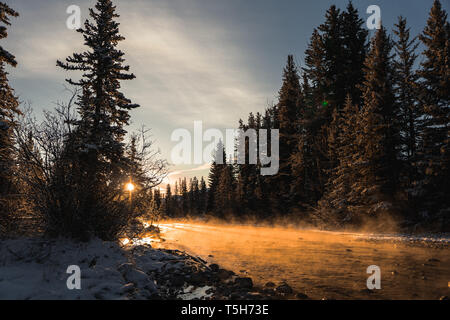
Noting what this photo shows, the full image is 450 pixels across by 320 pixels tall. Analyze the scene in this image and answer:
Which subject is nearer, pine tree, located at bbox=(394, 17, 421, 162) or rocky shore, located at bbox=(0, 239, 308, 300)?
rocky shore, located at bbox=(0, 239, 308, 300)

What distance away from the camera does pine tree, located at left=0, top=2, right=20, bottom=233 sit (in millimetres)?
8195

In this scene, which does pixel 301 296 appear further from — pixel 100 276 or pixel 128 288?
pixel 100 276

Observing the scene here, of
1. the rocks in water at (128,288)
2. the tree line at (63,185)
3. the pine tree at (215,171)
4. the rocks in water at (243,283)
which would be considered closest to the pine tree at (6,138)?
the tree line at (63,185)

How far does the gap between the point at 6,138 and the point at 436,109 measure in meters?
24.0

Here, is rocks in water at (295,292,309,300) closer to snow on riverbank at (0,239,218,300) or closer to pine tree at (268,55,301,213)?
snow on riverbank at (0,239,218,300)

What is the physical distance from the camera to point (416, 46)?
24359 millimetres

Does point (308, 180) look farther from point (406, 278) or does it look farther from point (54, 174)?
point (54, 174)

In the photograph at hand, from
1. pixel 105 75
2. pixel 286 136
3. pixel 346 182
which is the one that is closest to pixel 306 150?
pixel 286 136

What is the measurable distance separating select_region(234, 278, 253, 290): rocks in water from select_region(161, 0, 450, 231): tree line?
50.2ft

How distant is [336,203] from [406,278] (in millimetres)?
15193

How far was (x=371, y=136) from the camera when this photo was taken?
63.5ft

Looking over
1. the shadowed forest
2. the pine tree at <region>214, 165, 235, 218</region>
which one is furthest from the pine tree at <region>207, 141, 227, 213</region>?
the shadowed forest

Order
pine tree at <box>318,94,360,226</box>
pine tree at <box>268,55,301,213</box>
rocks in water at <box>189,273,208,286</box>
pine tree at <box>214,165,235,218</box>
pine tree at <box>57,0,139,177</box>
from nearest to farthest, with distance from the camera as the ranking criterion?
rocks in water at <box>189,273,208,286</box>
pine tree at <box>57,0,139,177</box>
pine tree at <box>318,94,360,226</box>
pine tree at <box>268,55,301,213</box>
pine tree at <box>214,165,235,218</box>
